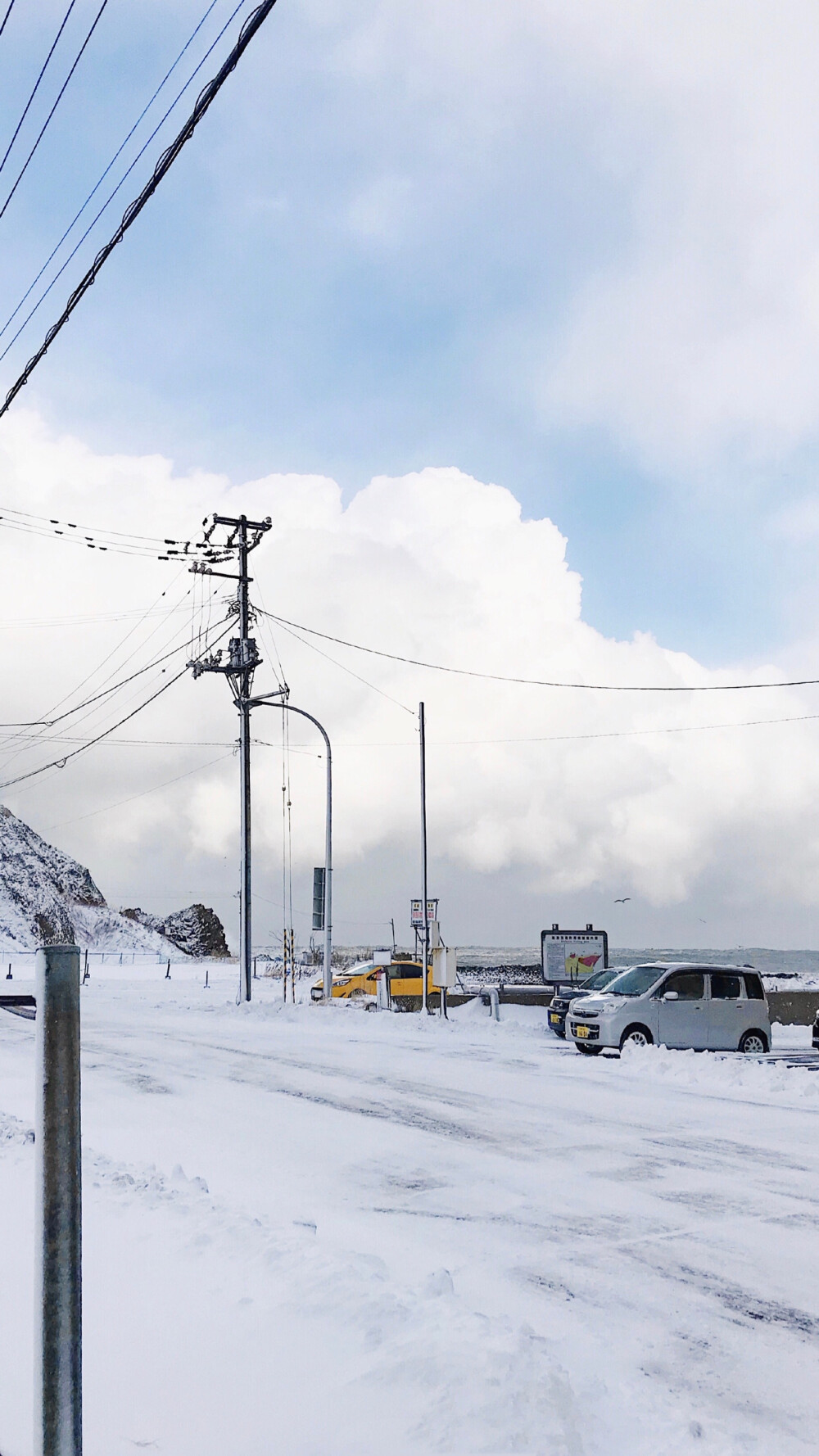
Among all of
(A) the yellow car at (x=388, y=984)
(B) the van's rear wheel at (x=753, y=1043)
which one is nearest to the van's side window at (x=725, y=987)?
(B) the van's rear wheel at (x=753, y=1043)

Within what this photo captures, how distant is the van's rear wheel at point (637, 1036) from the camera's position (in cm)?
1893

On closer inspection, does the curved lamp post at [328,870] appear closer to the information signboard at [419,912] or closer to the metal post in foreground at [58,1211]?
the information signboard at [419,912]

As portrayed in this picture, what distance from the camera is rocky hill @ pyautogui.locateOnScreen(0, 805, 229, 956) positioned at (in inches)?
4306

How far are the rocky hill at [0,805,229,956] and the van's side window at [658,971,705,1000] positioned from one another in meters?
85.8

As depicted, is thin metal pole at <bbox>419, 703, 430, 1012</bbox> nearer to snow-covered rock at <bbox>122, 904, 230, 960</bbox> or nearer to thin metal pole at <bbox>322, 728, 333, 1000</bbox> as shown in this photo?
thin metal pole at <bbox>322, 728, 333, 1000</bbox>

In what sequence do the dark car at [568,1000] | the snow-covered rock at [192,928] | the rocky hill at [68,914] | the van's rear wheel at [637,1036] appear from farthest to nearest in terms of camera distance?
the snow-covered rock at [192,928] < the rocky hill at [68,914] < the dark car at [568,1000] < the van's rear wheel at [637,1036]

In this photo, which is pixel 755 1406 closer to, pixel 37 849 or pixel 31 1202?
pixel 31 1202

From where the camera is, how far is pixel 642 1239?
6.79 meters

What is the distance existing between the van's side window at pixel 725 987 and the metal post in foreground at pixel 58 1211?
1859 cm

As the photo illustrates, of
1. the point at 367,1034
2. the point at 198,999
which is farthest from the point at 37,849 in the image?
the point at 367,1034

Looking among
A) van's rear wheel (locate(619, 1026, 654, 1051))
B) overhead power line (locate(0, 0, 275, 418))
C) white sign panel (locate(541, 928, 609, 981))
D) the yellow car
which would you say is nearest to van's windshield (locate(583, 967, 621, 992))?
van's rear wheel (locate(619, 1026, 654, 1051))

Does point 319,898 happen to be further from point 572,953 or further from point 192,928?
point 192,928

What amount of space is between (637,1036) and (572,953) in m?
9.58

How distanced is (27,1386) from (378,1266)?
2155 mm
